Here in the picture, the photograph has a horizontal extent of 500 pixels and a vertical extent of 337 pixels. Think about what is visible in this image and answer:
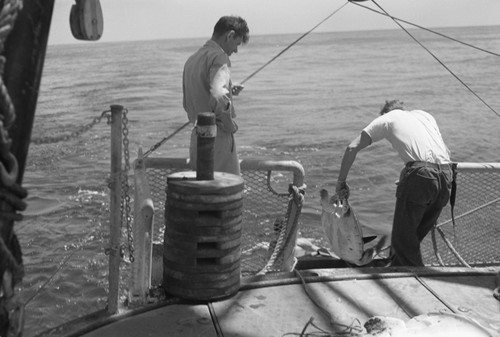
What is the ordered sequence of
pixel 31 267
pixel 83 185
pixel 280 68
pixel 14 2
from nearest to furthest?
pixel 14 2, pixel 31 267, pixel 83 185, pixel 280 68

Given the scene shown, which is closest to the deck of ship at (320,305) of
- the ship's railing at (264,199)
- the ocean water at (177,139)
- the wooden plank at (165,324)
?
the wooden plank at (165,324)

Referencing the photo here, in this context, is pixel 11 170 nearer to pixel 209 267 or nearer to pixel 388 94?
pixel 209 267

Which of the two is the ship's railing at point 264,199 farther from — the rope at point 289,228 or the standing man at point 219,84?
the standing man at point 219,84

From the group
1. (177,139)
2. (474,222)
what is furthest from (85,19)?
(177,139)

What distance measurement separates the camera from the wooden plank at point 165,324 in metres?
4.07

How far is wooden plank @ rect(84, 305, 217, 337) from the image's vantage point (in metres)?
4.07

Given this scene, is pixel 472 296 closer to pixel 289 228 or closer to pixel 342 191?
pixel 342 191

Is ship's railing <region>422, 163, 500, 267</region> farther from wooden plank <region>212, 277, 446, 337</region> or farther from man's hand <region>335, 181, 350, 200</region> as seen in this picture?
wooden plank <region>212, 277, 446, 337</region>

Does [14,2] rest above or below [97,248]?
above

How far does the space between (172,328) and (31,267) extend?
642 cm

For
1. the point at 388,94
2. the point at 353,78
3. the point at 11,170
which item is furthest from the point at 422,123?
the point at 353,78

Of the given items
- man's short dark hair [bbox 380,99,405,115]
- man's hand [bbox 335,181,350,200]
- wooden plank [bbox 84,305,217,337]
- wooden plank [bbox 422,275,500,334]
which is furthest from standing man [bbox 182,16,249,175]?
wooden plank [bbox 422,275,500,334]

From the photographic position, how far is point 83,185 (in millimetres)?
14781

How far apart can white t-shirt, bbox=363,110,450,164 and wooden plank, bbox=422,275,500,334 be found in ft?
4.03
